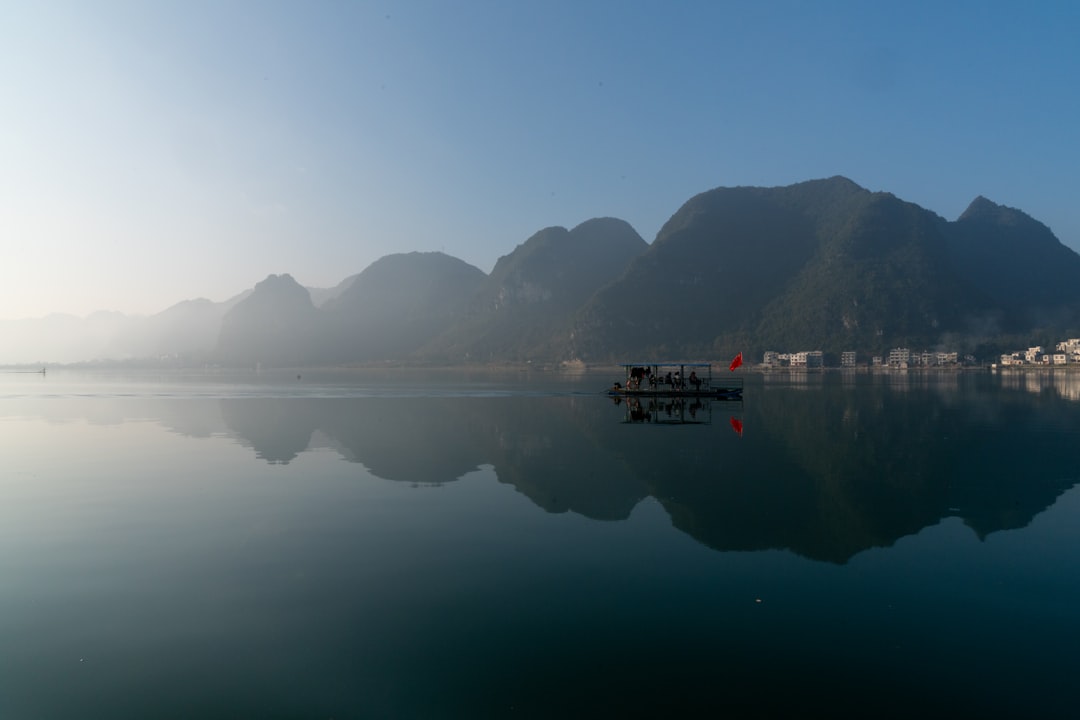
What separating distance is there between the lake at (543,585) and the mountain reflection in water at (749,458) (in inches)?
7.9

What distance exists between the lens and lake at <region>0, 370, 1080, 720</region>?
8.47 m

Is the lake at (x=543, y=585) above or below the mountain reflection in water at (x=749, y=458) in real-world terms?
below

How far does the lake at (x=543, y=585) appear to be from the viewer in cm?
847

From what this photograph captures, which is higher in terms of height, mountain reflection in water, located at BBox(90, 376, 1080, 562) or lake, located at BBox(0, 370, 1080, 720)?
mountain reflection in water, located at BBox(90, 376, 1080, 562)

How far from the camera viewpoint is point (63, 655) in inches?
372

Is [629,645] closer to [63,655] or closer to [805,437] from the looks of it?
[63,655]

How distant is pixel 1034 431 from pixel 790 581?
31948 millimetres

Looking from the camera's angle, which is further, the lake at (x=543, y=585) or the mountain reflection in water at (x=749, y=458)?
the mountain reflection in water at (x=749, y=458)

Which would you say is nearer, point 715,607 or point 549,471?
point 715,607

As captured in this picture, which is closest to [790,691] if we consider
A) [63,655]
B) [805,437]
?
[63,655]

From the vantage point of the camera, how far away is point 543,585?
1221cm

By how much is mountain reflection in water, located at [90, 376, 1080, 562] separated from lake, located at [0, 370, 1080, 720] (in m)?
0.20

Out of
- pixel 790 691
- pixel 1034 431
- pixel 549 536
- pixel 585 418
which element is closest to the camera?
pixel 790 691

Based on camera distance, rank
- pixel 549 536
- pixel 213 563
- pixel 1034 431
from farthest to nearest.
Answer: pixel 1034 431 < pixel 549 536 < pixel 213 563
